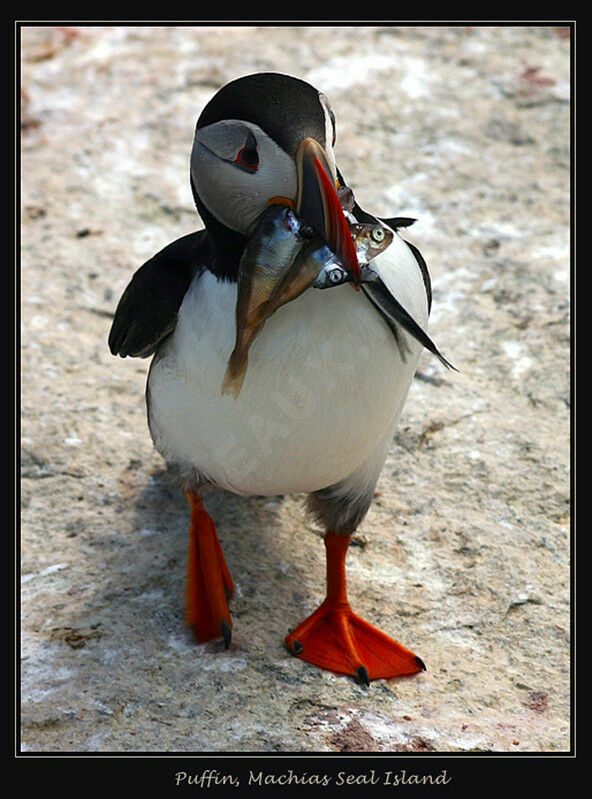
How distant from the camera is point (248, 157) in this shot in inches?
104

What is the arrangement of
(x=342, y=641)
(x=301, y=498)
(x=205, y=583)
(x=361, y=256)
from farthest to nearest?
(x=301, y=498)
(x=205, y=583)
(x=342, y=641)
(x=361, y=256)

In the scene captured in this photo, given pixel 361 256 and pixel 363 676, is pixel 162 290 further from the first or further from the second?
pixel 363 676

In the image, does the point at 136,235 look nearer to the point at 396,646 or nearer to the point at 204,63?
the point at 204,63

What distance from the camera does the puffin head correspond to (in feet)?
8.33

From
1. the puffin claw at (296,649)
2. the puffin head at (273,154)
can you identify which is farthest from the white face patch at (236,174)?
the puffin claw at (296,649)

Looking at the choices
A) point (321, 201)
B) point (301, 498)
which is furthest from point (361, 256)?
point (301, 498)

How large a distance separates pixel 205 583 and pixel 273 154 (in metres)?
1.59

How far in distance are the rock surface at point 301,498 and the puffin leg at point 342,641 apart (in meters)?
0.06

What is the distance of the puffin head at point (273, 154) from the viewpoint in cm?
254

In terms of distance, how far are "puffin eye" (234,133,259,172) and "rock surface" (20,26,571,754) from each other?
1.61 metres

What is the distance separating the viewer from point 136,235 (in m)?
5.48

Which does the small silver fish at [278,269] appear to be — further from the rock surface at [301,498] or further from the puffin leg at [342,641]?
the rock surface at [301,498]

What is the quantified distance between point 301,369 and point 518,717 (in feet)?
4.31
